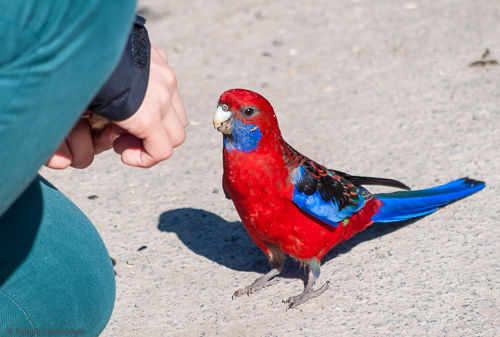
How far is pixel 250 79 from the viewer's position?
473cm

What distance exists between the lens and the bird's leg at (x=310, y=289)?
2.73 metres

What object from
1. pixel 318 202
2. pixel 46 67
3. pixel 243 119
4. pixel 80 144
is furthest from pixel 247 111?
pixel 46 67

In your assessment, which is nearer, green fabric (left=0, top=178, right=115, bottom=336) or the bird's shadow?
green fabric (left=0, top=178, right=115, bottom=336)

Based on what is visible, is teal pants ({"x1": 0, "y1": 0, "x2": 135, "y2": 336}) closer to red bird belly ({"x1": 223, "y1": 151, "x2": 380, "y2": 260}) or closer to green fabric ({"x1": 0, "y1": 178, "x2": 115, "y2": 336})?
green fabric ({"x1": 0, "y1": 178, "x2": 115, "y2": 336})

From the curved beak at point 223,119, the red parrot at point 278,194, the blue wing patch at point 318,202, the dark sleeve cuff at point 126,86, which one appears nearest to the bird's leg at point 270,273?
the red parrot at point 278,194

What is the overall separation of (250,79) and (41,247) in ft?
8.84

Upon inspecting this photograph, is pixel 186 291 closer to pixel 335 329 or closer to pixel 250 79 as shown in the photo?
pixel 335 329

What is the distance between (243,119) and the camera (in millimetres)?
2486

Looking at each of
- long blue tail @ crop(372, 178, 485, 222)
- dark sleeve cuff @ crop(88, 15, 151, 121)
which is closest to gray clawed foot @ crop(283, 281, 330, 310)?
long blue tail @ crop(372, 178, 485, 222)

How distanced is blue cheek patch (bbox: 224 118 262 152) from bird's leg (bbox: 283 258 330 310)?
0.59 metres

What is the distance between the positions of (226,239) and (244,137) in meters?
0.90

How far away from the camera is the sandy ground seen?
2670mm

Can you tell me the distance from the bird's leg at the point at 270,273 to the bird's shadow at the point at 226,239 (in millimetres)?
112

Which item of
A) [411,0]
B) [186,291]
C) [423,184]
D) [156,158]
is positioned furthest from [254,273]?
[411,0]
